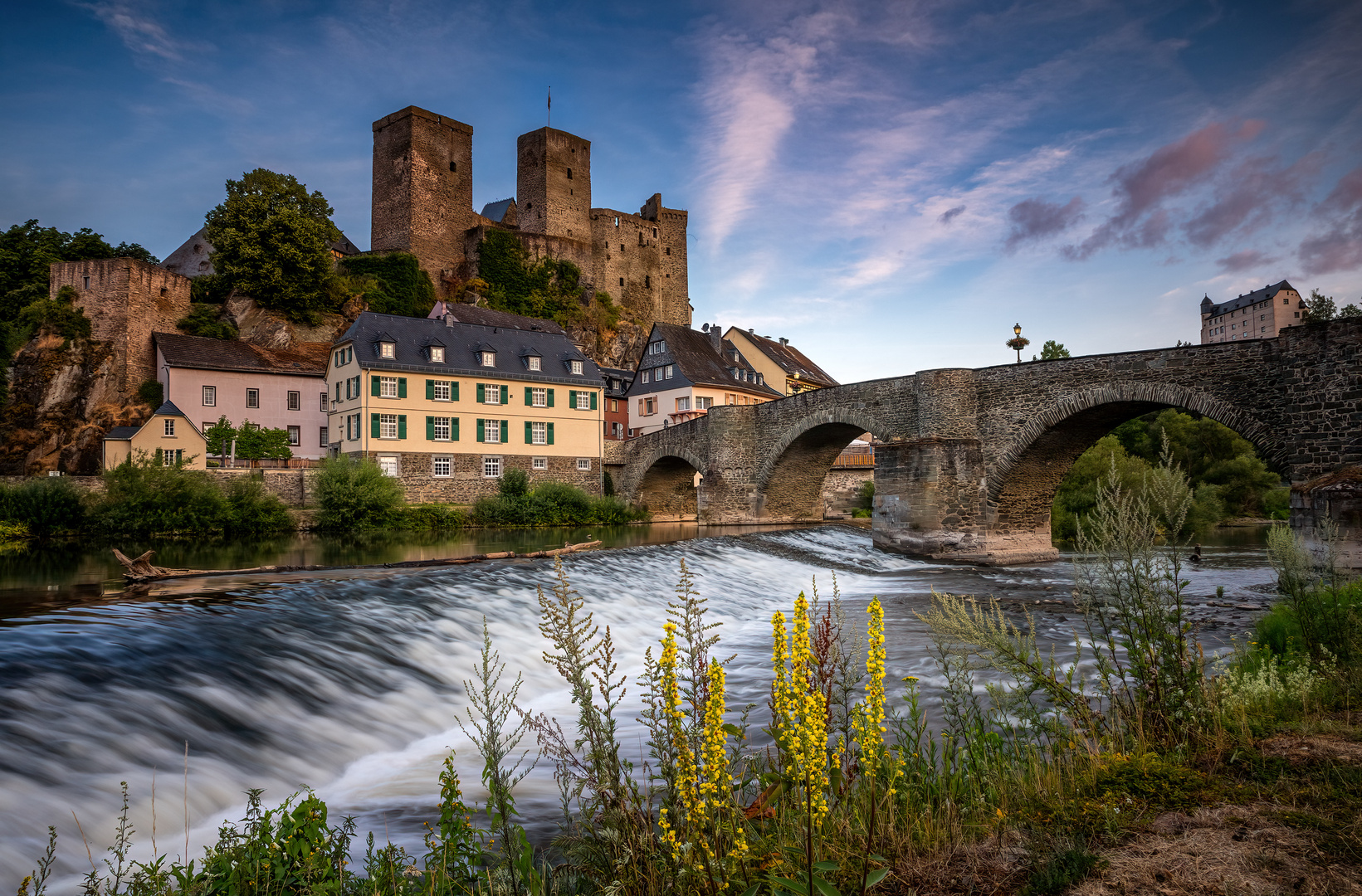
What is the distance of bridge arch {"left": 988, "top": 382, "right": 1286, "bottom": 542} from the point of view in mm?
15711

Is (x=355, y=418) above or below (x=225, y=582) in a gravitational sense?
above

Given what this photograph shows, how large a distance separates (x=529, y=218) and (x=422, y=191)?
9.34m

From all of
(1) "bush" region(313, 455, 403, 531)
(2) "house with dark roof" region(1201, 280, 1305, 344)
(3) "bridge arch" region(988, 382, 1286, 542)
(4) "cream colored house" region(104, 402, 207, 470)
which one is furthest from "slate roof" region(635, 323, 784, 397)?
(2) "house with dark roof" region(1201, 280, 1305, 344)

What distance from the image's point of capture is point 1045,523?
2128cm

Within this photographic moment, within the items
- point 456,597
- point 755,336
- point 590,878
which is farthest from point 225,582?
point 755,336

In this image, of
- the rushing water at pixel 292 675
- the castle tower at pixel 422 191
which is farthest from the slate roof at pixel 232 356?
the rushing water at pixel 292 675

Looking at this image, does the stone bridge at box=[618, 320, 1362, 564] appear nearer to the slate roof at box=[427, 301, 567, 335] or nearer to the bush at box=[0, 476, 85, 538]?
the slate roof at box=[427, 301, 567, 335]

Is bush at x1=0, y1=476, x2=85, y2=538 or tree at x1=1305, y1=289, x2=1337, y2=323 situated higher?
tree at x1=1305, y1=289, x2=1337, y2=323

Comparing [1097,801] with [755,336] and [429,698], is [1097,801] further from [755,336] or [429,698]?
[755,336]

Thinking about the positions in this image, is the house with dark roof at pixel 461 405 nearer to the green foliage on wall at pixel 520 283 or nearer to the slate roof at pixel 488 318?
the slate roof at pixel 488 318

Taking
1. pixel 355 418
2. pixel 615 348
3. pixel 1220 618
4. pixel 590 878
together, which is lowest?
pixel 1220 618

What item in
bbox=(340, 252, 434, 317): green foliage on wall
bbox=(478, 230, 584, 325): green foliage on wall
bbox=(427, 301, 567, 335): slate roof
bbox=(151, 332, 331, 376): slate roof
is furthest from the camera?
bbox=(478, 230, 584, 325): green foliage on wall

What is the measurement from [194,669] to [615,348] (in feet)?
175

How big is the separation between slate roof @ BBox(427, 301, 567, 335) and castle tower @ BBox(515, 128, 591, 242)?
1371cm
